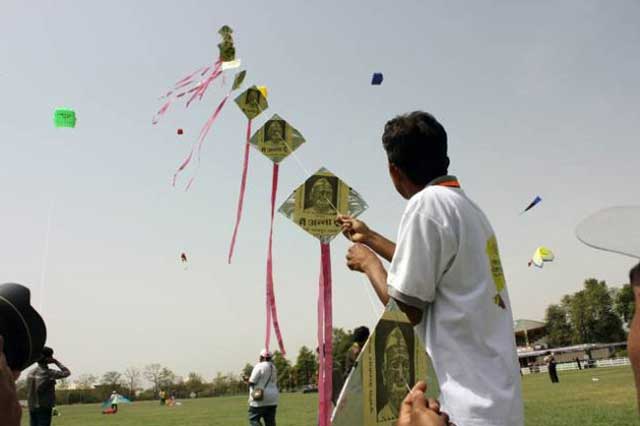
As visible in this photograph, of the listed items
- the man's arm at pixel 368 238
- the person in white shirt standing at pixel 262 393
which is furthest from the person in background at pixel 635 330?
the person in white shirt standing at pixel 262 393

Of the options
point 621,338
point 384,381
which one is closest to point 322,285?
point 384,381

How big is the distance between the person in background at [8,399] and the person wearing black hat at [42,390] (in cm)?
883

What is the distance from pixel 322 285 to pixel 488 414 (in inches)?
74.3

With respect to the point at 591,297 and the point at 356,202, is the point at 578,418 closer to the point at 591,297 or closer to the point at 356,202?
the point at 356,202

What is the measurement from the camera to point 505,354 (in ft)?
5.93

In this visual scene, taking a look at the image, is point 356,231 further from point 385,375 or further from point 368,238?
point 385,375

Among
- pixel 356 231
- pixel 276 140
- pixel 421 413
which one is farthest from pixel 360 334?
pixel 421 413

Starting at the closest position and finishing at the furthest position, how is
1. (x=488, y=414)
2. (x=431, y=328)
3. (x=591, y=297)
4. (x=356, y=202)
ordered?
(x=488, y=414), (x=431, y=328), (x=356, y=202), (x=591, y=297)

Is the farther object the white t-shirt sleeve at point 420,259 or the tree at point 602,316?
the tree at point 602,316

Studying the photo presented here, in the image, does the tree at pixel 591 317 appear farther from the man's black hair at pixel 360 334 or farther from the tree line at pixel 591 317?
the man's black hair at pixel 360 334

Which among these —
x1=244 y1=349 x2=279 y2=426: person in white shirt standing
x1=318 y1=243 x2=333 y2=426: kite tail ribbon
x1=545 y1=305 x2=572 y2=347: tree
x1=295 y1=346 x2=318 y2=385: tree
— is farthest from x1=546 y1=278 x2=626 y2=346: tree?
x1=318 y1=243 x2=333 y2=426: kite tail ribbon

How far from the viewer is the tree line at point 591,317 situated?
259 ft

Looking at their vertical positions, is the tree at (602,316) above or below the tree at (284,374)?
above

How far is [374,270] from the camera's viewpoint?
2221 millimetres
